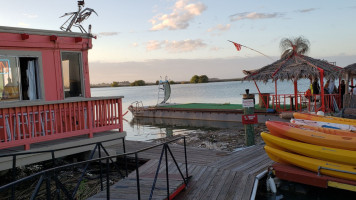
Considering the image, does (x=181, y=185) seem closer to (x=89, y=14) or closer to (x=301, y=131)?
(x=301, y=131)

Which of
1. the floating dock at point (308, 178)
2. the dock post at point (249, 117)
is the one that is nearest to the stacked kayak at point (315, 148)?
the floating dock at point (308, 178)

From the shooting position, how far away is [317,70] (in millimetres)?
14984

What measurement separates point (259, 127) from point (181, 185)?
12040 mm

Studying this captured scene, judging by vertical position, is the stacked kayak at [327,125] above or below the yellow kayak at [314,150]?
above

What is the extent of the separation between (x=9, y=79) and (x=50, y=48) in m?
1.36

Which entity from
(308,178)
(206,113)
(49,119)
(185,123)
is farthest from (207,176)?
(185,123)

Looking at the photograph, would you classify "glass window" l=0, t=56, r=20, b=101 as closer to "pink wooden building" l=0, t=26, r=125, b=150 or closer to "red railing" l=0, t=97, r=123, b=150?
"pink wooden building" l=0, t=26, r=125, b=150

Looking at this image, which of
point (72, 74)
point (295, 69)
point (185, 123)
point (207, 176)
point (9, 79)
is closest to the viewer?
point (207, 176)

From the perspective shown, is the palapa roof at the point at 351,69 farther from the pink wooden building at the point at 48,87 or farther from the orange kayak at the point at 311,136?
the pink wooden building at the point at 48,87

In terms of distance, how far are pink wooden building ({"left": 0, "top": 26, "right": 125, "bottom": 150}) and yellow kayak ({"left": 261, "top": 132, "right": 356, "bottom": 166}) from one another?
4279mm

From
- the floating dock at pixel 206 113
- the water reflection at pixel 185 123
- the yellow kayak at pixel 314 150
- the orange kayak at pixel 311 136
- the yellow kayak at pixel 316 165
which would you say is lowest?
the water reflection at pixel 185 123

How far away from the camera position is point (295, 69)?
15.7 m

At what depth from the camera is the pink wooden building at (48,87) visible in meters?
7.38

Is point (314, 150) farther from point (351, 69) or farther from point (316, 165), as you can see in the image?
point (351, 69)
